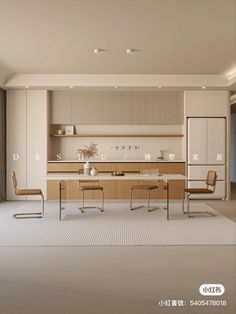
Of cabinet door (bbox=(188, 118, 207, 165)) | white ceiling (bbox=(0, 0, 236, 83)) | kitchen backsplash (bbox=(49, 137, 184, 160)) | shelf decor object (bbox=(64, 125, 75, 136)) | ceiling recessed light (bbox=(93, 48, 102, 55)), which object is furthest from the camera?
kitchen backsplash (bbox=(49, 137, 184, 160))

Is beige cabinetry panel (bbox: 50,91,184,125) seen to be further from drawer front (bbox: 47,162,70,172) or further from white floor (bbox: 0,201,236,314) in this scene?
white floor (bbox: 0,201,236,314)

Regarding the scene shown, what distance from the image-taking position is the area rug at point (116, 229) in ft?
14.7

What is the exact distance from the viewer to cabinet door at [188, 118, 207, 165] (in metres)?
8.53

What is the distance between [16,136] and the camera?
8.56 meters

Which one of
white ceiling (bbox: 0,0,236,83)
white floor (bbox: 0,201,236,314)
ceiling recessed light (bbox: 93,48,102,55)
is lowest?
white floor (bbox: 0,201,236,314)

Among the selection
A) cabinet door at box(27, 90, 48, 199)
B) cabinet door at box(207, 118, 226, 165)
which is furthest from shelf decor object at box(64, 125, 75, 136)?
cabinet door at box(207, 118, 226, 165)

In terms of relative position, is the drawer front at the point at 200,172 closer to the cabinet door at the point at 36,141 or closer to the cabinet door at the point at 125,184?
the cabinet door at the point at 125,184

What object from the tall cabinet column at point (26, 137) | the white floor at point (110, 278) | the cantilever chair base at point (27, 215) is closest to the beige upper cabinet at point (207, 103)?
the tall cabinet column at point (26, 137)

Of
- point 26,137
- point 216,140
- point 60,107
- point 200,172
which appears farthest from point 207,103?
point 26,137

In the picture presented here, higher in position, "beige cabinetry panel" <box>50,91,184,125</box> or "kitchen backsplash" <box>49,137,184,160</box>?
"beige cabinetry panel" <box>50,91,184,125</box>

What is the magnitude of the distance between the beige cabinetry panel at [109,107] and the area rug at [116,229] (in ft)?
8.54

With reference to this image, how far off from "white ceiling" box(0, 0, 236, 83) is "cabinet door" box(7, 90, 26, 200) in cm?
74

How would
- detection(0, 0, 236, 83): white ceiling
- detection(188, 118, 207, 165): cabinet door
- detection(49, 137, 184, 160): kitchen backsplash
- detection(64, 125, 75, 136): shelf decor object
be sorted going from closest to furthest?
1. detection(0, 0, 236, 83): white ceiling
2. detection(188, 118, 207, 165): cabinet door
3. detection(64, 125, 75, 136): shelf decor object
4. detection(49, 137, 184, 160): kitchen backsplash

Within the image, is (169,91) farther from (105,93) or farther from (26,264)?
(26,264)
